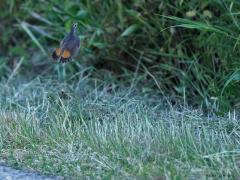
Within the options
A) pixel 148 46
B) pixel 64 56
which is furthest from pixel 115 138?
pixel 148 46

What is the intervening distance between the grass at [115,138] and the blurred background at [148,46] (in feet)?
0.94

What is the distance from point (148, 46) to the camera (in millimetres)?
5258

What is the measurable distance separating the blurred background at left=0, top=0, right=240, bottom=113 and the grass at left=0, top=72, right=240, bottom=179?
0.29 m

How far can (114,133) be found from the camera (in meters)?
3.66

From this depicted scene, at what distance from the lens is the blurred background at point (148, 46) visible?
4457mm

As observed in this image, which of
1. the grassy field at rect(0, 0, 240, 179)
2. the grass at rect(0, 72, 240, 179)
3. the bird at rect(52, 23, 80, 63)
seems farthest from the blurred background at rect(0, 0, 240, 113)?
the bird at rect(52, 23, 80, 63)

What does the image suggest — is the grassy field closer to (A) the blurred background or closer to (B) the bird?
(A) the blurred background

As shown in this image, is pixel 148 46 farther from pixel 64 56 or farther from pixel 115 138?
pixel 115 138

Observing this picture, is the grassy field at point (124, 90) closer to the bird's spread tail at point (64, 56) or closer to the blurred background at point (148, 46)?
the blurred background at point (148, 46)

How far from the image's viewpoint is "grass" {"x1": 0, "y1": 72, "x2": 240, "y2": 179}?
3189mm

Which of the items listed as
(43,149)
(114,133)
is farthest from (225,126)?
(43,149)

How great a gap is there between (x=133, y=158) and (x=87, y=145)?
33cm

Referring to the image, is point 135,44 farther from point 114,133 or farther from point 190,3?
point 114,133

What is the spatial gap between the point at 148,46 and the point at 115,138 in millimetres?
1784
